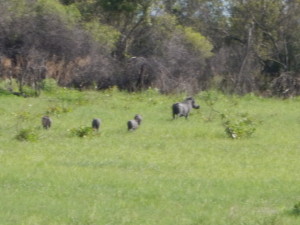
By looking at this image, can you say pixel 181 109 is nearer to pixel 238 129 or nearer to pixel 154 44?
pixel 238 129

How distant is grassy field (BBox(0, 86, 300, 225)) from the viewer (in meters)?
8.25

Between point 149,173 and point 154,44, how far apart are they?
19331 millimetres

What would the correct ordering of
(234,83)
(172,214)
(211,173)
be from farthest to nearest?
1. (234,83)
2. (211,173)
3. (172,214)

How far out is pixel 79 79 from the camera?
27.8 metres

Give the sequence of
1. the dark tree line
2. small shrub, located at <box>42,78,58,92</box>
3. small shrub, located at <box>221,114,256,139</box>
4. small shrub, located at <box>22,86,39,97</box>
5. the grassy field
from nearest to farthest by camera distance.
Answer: the grassy field → small shrub, located at <box>221,114,256,139</box> → small shrub, located at <box>22,86,39,97</box> → small shrub, located at <box>42,78,58,92</box> → the dark tree line

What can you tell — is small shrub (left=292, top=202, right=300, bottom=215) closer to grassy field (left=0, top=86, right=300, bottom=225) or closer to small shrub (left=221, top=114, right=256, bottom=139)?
grassy field (left=0, top=86, right=300, bottom=225)

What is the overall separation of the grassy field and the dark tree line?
8.38m

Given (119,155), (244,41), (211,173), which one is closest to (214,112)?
(119,155)

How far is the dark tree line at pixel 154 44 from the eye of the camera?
87.3ft

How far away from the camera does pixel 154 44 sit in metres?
29.8

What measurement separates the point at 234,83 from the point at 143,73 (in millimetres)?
4739

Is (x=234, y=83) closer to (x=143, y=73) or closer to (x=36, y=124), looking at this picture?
(x=143, y=73)

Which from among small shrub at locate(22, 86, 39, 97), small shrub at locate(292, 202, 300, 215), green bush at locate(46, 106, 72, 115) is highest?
small shrub at locate(292, 202, 300, 215)

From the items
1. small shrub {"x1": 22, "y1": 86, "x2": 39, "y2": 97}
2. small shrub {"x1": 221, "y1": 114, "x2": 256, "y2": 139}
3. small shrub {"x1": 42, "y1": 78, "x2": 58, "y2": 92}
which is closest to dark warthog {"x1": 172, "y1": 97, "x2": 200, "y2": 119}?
small shrub {"x1": 221, "y1": 114, "x2": 256, "y2": 139}
